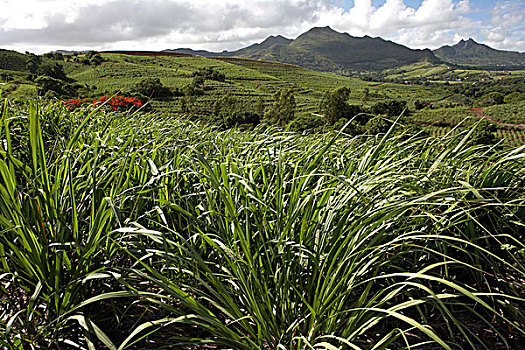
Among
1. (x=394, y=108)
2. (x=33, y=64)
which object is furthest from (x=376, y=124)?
(x=33, y=64)

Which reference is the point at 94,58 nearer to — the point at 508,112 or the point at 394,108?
the point at 394,108

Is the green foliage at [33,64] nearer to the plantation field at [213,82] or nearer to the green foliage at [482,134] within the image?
the plantation field at [213,82]

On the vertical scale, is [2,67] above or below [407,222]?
above

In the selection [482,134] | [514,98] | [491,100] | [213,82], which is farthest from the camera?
[514,98]

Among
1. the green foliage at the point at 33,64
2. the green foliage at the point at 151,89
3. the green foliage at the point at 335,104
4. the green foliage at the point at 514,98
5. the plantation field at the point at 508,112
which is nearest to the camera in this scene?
the green foliage at the point at 335,104

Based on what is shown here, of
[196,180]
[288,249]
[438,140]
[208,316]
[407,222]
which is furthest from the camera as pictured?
[438,140]

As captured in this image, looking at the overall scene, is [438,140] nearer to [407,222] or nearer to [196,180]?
[407,222]

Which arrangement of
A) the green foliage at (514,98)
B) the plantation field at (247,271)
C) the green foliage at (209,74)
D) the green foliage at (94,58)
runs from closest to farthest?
the plantation field at (247,271) → the green foliage at (94,58) → the green foliage at (514,98) → the green foliage at (209,74)

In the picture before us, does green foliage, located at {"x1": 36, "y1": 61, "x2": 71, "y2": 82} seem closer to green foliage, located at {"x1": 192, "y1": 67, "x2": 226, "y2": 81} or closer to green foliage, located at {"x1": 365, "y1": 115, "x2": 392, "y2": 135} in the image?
green foliage, located at {"x1": 192, "y1": 67, "x2": 226, "y2": 81}

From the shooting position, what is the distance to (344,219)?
1.24 meters

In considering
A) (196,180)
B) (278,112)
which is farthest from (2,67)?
(196,180)

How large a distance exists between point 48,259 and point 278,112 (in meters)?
52.6

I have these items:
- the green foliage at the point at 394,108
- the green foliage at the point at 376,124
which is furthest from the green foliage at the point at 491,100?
the green foliage at the point at 394,108

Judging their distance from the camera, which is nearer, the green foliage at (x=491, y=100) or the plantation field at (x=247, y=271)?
the plantation field at (x=247, y=271)
